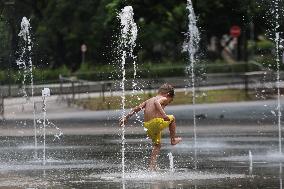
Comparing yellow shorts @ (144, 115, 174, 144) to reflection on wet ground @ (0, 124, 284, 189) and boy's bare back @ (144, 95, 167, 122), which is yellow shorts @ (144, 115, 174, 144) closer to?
boy's bare back @ (144, 95, 167, 122)

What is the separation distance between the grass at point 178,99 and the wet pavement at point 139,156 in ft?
16.7

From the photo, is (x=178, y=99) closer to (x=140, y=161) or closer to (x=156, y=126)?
(x=140, y=161)

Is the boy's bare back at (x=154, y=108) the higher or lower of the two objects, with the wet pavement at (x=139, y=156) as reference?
higher

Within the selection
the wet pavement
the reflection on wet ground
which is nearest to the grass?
the wet pavement

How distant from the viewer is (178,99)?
39.0 metres

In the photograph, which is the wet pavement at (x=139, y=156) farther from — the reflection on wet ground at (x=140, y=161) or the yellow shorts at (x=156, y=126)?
the yellow shorts at (x=156, y=126)

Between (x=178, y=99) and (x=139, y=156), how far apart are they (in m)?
19.0

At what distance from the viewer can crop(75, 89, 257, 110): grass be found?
1465 inches

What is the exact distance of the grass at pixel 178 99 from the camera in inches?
1465

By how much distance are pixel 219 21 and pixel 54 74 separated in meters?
10.4

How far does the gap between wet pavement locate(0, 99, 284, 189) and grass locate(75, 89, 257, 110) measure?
5081mm

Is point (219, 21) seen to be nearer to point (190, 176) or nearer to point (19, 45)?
point (19, 45)

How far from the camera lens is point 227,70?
182 feet

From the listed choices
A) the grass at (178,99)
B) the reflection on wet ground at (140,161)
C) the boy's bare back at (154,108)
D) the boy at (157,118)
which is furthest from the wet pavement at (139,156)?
the grass at (178,99)
